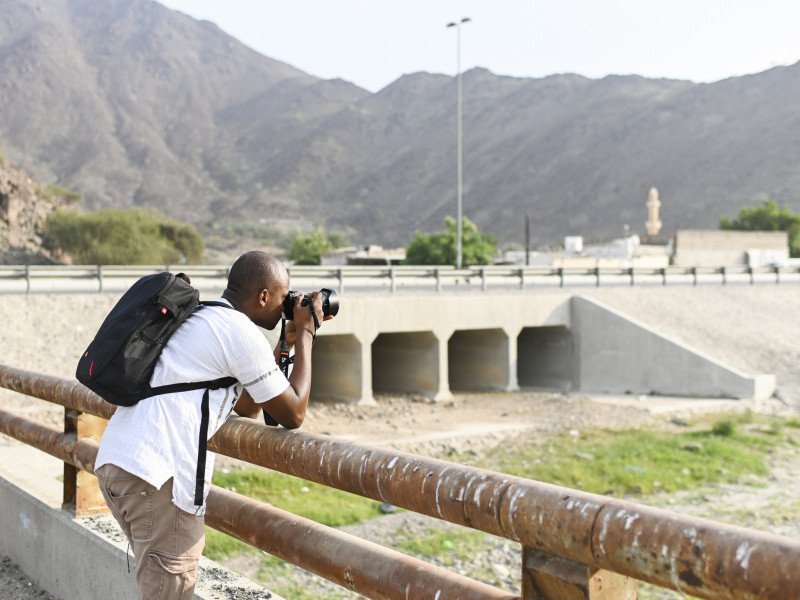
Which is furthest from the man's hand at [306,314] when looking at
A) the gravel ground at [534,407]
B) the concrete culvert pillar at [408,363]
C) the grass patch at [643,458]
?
the concrete culvert pillar at [408,363]

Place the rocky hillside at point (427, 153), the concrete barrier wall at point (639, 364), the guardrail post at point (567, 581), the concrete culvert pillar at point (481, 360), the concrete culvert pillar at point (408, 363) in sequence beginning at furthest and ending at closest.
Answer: the rocky hillside at point (427, 153) → the concrete culvert pillar at point (481, 360) → the concrete culvert pillar at point (408, 363) → the concrete barrier wall at point (639, 364) → the guardrail post at point (567, 581)

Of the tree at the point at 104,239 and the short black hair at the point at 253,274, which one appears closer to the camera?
the short black hair at the point at 253,274

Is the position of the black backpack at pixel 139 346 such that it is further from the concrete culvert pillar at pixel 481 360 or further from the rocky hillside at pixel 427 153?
the rocky hillside at pixel 427 153

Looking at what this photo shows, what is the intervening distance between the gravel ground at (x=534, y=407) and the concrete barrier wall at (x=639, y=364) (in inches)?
43.9

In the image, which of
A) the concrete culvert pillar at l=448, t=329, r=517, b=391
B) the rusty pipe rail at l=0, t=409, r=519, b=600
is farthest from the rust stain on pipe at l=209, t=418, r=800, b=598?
the concrete culvert pillar at l=448, t=329, r=517, b=391

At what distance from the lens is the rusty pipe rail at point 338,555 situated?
2.63 m

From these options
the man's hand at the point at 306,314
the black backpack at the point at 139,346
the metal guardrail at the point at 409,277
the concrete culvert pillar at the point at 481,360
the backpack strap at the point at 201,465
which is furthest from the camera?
the concrete culvert pillar at the point at 481,360

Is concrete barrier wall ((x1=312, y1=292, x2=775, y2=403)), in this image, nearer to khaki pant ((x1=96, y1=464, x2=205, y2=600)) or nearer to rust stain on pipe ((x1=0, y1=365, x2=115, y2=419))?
rust stain on pipe ((x1=0, y1=365, x2=115, y2=419))

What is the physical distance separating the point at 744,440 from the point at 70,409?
2069 centimetres

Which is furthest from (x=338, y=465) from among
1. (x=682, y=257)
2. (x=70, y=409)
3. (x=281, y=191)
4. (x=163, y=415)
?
(x=281, y=191)

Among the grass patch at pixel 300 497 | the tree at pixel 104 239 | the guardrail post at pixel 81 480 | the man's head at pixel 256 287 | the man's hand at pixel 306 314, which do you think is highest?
the tree at pixel 104 239

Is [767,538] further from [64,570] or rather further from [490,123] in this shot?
[490,123]

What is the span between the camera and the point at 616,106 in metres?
160

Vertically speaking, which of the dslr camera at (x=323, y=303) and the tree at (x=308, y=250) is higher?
the tree at (x=308, y=250)
